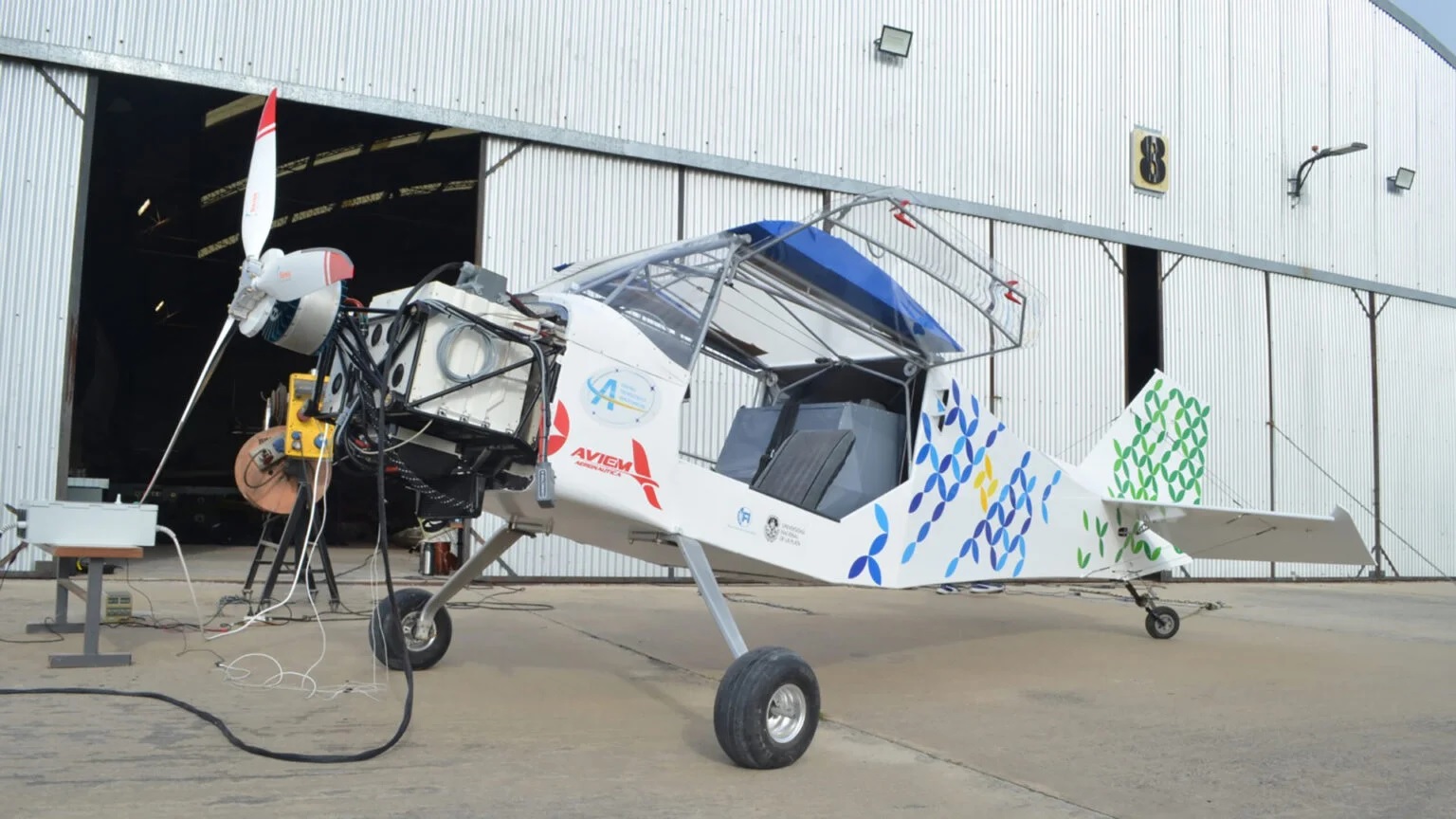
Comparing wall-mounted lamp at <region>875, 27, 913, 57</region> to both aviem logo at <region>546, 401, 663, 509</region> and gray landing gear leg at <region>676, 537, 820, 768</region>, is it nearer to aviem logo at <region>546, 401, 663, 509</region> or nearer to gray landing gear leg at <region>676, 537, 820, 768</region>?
aviem logo at <region>546, 401, 663, 509</region>

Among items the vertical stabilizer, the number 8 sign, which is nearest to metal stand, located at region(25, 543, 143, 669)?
the vertical stabilizer

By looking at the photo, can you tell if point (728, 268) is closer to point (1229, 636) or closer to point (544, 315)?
point (544, 315)

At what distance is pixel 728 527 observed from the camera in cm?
511

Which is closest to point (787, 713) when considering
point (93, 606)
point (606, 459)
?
point (606, 459)

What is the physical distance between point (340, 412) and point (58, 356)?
26.2 ft

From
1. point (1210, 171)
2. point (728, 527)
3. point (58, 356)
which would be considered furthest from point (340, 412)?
point (1210, 171)

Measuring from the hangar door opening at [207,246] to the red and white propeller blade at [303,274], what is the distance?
893 cm

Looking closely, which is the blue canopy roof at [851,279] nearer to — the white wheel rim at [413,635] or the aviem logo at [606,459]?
the aviem logo at [606,459]

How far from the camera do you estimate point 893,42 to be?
14.8 metres

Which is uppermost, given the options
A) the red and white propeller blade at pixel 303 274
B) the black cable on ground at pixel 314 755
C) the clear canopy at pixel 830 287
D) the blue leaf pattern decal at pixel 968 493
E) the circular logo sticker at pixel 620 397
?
the clear canopy at pixel 830 287

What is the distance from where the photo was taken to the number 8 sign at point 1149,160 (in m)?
16.8

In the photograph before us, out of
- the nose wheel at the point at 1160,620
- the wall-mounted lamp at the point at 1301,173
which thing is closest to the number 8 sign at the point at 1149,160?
the wall-mounted lamp at the point at 1301,173

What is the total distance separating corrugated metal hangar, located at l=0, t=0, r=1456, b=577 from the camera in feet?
36.7

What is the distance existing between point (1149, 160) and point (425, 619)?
48.9ft
